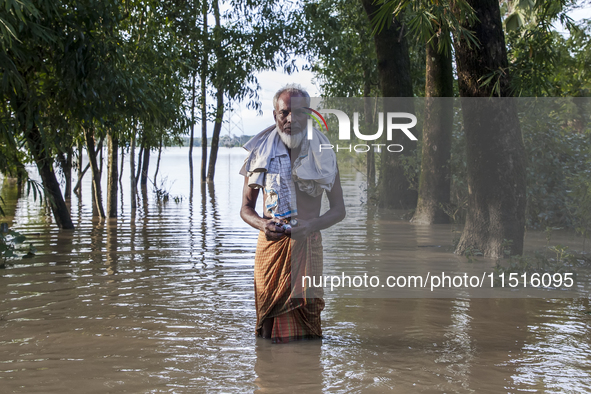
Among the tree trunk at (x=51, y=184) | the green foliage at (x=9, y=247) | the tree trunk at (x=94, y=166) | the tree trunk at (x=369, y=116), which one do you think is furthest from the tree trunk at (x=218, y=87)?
the green foliage at (x=9, y=247)

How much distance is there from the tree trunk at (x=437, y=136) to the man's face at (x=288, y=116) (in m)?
7.91

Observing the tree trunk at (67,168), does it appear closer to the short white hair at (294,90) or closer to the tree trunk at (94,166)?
the tree trunk at (94,166)

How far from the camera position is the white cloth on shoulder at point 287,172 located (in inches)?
179

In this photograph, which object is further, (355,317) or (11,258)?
(11,258)

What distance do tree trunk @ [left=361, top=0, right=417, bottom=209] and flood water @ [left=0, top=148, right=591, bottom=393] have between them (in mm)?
5505

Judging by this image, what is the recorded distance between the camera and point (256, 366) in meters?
4.32

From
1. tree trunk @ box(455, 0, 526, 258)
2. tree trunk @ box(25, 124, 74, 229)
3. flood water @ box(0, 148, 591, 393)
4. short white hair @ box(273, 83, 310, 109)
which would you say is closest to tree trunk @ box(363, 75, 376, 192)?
tree trunk @ box(25, 124, 74, 229)

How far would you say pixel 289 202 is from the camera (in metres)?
4.56

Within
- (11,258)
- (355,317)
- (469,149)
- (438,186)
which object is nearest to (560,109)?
(438,186)

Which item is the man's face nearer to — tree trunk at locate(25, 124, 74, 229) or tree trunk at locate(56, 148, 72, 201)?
tree trunk at locate(25, 124, 74, 229)

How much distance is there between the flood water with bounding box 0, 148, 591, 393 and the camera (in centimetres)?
404

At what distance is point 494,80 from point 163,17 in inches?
303

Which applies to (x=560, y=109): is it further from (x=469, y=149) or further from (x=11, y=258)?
(x=11, y=258)

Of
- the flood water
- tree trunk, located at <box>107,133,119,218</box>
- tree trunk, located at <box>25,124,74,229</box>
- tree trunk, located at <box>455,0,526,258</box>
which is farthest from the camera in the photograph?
tree trunk, located at <box>107,133,119,218</box>
